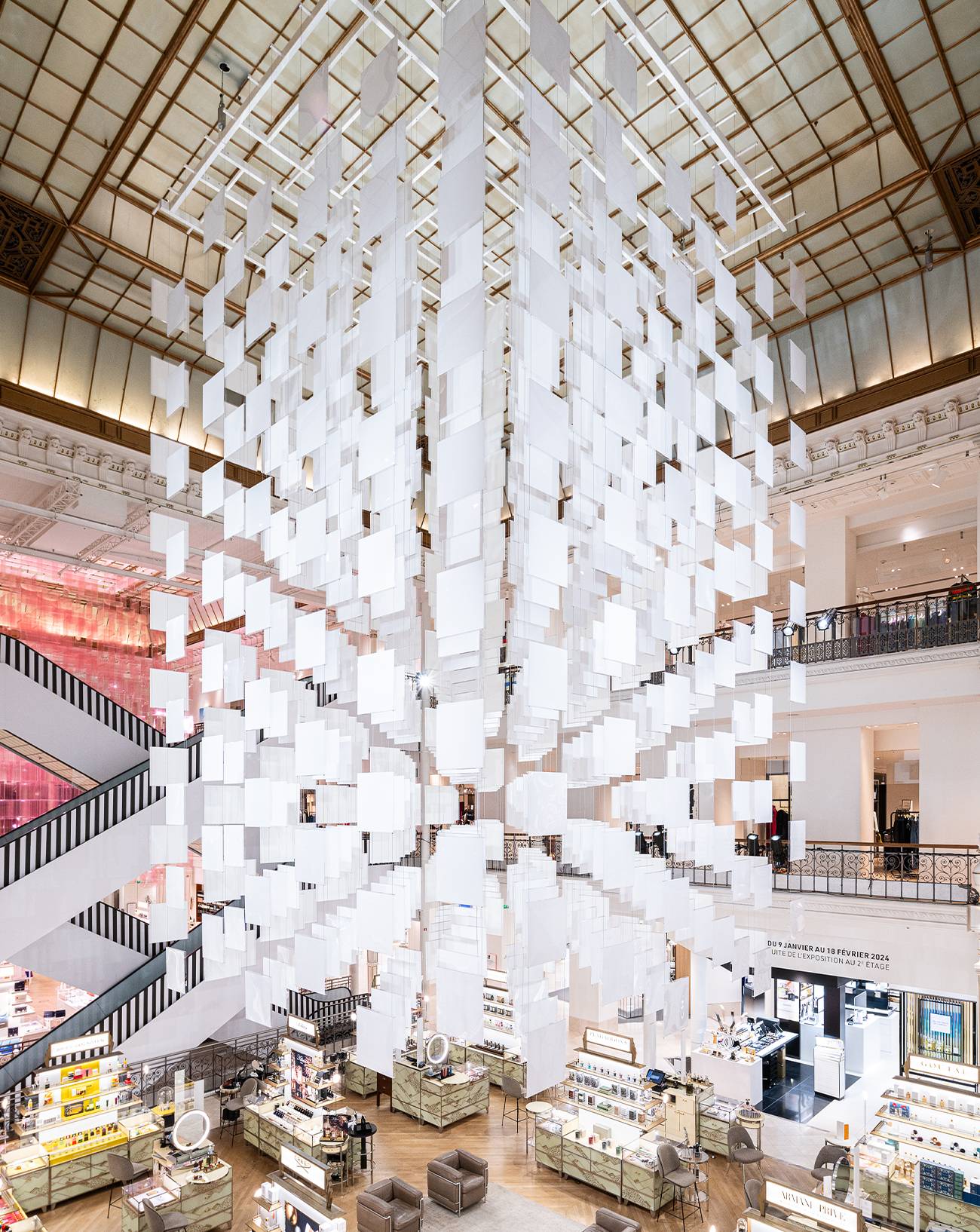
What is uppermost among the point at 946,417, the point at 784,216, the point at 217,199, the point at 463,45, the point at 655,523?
the point at 784,216

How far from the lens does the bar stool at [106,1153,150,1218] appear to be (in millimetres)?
9422

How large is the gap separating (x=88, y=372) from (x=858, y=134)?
8.55m

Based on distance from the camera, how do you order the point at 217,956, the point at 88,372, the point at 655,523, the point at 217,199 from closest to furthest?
the point at 655,523
the point at 217,956
the point at 217,199
the point at 88,372

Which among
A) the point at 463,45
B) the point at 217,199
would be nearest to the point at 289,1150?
the point at 217,199

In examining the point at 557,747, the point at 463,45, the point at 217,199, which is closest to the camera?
the point at 463,45

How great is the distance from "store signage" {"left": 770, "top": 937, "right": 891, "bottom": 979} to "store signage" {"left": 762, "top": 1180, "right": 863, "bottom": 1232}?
331 centimetres

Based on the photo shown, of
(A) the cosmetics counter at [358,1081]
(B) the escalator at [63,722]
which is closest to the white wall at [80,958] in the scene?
(B) the escalator at [63,722]

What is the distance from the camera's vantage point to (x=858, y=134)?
305 inches

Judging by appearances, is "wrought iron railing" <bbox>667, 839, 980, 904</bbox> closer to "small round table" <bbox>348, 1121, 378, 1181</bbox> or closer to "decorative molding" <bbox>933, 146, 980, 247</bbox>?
"small round table" <bbox>348, 1121, 378, 1181</bbox>

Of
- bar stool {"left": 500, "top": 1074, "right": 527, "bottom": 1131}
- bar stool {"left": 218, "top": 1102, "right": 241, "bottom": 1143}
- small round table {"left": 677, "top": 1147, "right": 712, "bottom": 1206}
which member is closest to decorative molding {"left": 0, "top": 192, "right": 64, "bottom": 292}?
bar stool {"left": 218, "top": 1102, "right": 241, "bottom": 1143}

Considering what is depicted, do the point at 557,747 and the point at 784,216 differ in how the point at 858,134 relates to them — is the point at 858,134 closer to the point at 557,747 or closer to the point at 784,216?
the point at 784,216

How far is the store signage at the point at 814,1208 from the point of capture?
725 cm

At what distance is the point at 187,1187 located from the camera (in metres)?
8.81

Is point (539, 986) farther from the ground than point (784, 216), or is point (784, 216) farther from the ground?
point (784, 216)
